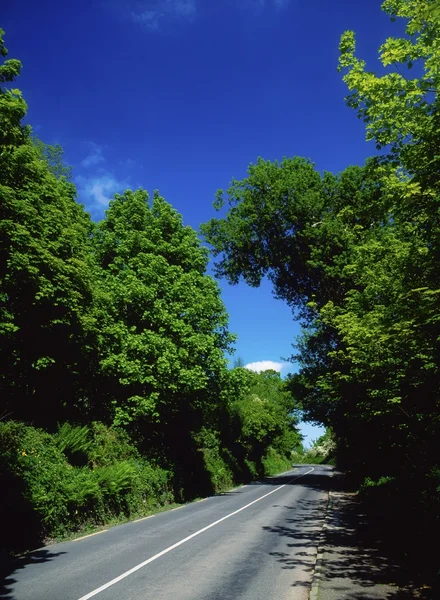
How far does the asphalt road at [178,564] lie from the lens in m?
6.56

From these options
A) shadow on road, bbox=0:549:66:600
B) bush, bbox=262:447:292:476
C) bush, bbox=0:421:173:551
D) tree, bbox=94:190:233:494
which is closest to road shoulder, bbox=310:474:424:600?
shadow on road, bbox=0:549:66:600

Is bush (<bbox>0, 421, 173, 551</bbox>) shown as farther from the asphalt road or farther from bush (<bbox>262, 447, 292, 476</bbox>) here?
bush (<bbox>262, 447, 292, 476</bbox>)

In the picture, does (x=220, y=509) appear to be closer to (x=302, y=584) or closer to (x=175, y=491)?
(x=175, y=491)

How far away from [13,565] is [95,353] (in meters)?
11.3

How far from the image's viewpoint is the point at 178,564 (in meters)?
8.22

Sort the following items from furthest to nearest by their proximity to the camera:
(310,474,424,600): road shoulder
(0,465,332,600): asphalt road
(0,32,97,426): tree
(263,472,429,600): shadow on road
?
(0,32,97,426): tree < (0,465,332,600): asphalt road < (263,472,429,600): shadow on road < (310,474,424,600): road shoulder

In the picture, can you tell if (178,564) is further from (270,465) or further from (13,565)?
(270,465)

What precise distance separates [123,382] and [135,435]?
10.3 feet

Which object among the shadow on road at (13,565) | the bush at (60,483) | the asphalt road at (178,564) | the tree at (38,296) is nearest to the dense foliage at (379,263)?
the asphalt road at (178,564)

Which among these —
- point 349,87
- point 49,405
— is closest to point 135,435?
point 49,405

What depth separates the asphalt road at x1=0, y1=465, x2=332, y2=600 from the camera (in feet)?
21.5

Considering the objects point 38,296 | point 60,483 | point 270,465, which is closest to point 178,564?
point 60,483

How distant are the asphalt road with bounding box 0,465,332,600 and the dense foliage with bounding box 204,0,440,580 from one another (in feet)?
9.68

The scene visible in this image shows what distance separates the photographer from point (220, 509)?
17.1 meters
